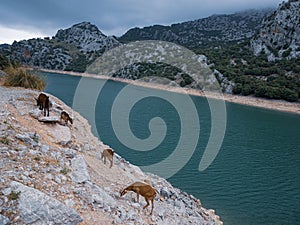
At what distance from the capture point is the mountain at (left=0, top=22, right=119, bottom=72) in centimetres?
12862

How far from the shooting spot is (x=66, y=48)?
15388 cm

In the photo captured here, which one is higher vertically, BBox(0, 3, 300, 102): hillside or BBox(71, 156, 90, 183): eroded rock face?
BBox(0, 3, 300, 102): hillside

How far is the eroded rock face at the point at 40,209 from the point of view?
556 centimetres

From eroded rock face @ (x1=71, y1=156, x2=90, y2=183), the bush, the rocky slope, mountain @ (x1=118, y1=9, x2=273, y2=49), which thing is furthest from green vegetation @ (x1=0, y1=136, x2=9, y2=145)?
mountain @ (x1=118, y1=9, x2=273, y2=49)

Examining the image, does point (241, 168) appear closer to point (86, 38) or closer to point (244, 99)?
point (244, 99)

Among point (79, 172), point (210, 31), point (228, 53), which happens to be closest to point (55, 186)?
point (79, 172)

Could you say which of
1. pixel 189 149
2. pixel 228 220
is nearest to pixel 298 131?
pixel 189 149

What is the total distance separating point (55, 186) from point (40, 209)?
1.27 metres

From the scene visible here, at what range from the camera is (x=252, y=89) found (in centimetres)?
6681

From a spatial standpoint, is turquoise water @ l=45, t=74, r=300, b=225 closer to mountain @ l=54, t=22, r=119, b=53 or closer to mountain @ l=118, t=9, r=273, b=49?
mountain @ l=118, t=9, r=273, b=49

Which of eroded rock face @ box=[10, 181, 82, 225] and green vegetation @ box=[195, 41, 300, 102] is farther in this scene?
green vegetation @ box=[195, 41, 300, 102]

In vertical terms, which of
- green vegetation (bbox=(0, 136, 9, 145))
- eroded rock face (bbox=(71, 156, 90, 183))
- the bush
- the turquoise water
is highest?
the bush

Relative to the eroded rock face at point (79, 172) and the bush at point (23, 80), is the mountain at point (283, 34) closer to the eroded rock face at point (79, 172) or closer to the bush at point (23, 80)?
the bush at point (23, 80)

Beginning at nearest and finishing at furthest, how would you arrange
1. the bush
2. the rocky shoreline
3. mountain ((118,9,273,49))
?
the bush
the rocky shoreline
mountain ((118,9,273,49))
